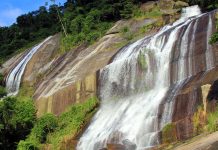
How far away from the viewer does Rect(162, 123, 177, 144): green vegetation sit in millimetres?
25969

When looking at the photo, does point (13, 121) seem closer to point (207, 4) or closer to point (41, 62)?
point (41, 62)

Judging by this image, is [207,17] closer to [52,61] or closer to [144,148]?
[144,148]

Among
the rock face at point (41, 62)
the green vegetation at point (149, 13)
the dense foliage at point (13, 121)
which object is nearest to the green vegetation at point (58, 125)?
the dense foliage at point (13, 121)

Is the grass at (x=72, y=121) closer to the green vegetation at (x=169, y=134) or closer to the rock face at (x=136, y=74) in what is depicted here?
the rock face at (x=136, y=74)

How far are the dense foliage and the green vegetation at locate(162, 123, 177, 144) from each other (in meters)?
14.2

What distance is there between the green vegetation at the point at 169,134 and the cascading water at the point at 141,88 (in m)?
0.53

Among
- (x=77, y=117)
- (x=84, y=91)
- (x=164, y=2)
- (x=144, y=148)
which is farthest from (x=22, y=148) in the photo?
(x=164, y=2)

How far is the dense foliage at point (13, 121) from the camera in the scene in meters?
37.2

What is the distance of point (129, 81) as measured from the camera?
35938 mm

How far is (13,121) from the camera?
37562mm

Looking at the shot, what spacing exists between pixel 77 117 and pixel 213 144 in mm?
18398

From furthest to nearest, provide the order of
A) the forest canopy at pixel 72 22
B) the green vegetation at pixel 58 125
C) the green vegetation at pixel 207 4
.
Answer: the forest canopy at pixel 72 22 → the green vegetation at pixel 207 4 → the green vegetation at pixel 58 125

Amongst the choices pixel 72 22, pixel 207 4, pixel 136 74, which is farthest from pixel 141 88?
pixel 72 22

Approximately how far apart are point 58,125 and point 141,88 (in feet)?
22.1
